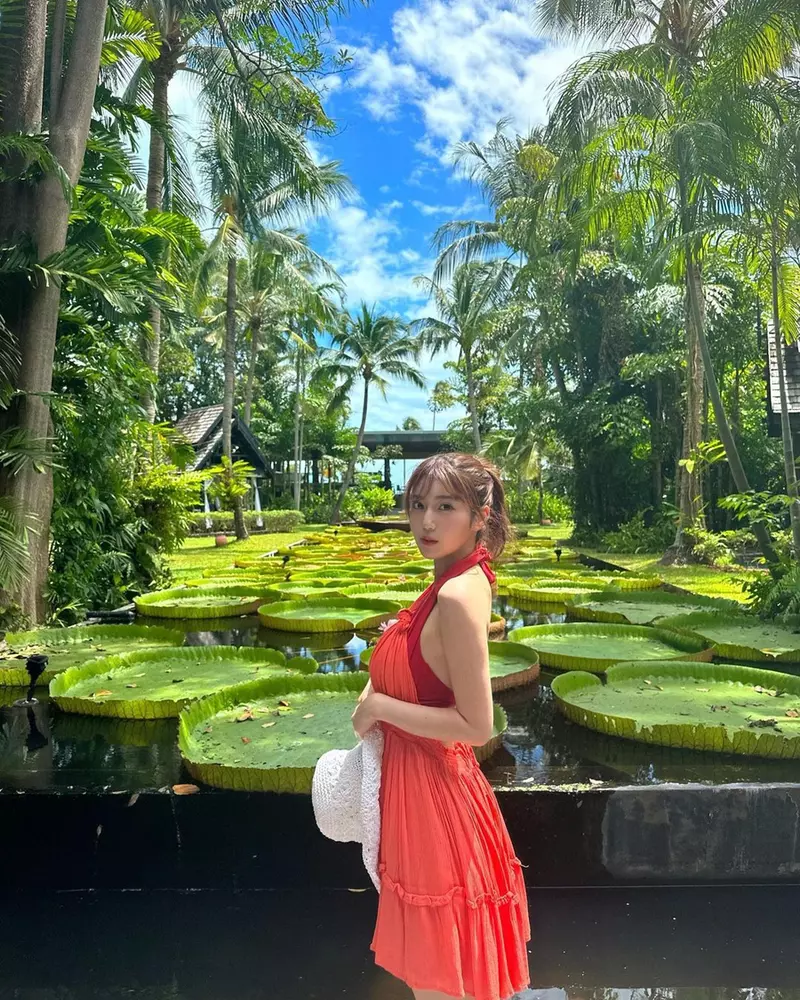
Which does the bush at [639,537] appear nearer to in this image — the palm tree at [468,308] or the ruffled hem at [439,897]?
the palm tree at [468,308]

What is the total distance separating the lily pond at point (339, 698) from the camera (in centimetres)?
313

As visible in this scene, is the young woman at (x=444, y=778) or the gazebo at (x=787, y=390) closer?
the young woman at (x=444, y=778)

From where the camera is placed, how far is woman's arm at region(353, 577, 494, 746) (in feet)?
4.49

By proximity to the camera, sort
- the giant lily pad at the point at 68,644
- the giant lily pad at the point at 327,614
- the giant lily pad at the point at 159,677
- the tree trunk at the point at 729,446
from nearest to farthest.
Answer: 1. the giant lily pad at the point at 159,677
2. the giant lily pad at the point at 68,644
3. the giant lily pad at the point at 327,614
4. the tree trunk at the point at 729,446

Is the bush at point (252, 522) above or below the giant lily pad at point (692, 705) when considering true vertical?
above

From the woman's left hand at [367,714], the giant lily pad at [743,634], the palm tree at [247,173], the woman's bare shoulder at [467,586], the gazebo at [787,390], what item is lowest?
the giant lily pad at [743,634]

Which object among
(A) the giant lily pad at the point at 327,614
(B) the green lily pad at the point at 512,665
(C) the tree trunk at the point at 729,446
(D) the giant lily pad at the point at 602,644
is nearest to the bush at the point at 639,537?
(C) the tree trunk at the point at 729,446

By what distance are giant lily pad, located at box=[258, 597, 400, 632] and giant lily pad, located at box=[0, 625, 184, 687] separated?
107cm

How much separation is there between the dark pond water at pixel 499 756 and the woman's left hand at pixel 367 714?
1.66 metres

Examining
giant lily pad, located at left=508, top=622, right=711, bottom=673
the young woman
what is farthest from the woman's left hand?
giant lily pad, located at left=508, top=622, right=711, bottom=673

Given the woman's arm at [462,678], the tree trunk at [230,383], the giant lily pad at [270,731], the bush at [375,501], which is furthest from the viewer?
the bush at [375,501]

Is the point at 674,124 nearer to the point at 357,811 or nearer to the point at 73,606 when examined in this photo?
the point at 73,606

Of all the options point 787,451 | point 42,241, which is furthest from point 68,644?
point 787,451

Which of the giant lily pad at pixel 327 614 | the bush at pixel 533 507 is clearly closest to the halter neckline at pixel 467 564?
the giant lily pad at pixel 327 614
